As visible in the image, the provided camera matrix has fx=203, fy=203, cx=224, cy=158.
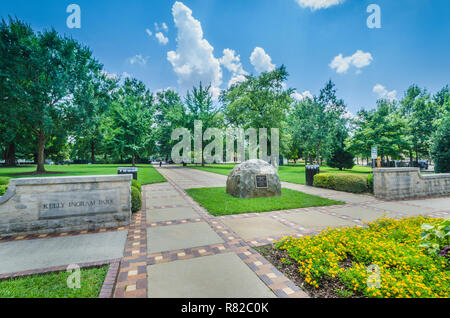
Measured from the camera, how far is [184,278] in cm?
286

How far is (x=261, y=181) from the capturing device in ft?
28.2

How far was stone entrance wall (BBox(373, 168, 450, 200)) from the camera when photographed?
8.11 meters

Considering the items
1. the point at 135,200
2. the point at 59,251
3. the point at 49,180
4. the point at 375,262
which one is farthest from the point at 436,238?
the point at 49,180

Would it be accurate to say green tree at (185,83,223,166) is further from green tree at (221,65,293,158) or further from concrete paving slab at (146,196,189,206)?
concrete paving slab at (146,196,189,206)

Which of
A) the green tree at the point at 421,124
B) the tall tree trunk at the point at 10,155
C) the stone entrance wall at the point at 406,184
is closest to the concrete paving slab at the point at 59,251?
the stone entrance wall at the point at 406,184

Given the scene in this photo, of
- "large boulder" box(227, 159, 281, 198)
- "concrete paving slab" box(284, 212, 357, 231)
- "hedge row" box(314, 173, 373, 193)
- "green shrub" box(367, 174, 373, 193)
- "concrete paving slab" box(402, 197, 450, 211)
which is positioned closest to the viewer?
"concrete paving slab" box(284, 212, 357, 231)

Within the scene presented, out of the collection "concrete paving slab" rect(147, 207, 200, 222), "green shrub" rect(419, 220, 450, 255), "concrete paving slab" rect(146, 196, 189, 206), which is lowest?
"concrete paving slab" rect(147, 207, 200, 222)

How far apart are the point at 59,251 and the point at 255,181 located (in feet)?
21.3

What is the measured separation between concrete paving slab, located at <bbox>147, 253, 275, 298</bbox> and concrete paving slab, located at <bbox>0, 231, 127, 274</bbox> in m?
1.19

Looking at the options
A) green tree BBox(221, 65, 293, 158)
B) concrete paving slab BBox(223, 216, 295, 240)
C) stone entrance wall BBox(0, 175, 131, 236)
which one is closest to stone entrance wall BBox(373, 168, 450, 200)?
concrete paving slab BBox(223, 216, 295, 240)

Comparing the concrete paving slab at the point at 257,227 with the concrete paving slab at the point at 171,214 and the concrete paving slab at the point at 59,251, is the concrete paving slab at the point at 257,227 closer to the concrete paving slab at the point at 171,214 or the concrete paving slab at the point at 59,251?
the concrete paving slab at the point at 171,214

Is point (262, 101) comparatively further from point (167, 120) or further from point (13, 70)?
point (13, 70)
